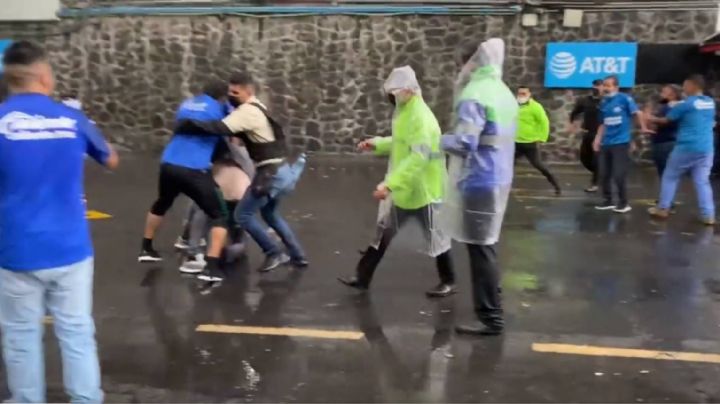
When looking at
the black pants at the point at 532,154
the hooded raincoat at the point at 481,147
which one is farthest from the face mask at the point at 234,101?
the black pants at the point at 532,154

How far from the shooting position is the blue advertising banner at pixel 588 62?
15.6 meters

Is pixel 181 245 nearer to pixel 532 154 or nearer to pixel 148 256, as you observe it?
pixel 148 256

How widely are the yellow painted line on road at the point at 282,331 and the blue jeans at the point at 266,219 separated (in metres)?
1.46

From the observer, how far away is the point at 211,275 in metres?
6.91

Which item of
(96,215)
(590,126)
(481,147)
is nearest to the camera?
(481,147)

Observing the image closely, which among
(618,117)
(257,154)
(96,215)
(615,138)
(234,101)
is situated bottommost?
(96,215)

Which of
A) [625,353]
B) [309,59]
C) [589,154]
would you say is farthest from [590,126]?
[625,353]

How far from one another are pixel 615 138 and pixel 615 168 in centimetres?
38

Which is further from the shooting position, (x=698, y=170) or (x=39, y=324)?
(x=698, y=170)

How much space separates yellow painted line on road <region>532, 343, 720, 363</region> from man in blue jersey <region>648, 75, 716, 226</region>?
4.74 m

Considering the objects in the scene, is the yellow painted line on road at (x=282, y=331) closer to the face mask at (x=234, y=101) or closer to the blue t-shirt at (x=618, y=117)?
the face mask at (x=234, y=101)

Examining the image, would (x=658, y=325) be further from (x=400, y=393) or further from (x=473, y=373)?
(x=400, y=393)

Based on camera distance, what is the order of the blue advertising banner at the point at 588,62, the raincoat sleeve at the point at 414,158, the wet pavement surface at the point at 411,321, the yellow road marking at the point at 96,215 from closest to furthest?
the wet pavement surface at the point at 411,321
the raincoat sleeve at the point at 414,158
the yellow road marking at the point at 96,215
the blue advertising banner at the point at 588,62

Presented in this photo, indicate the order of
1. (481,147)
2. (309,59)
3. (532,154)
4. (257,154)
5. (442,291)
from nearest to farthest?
1. (481,147)
2. (442,291)
3. (257,154)
4. (532,154)
5. (309,59)
